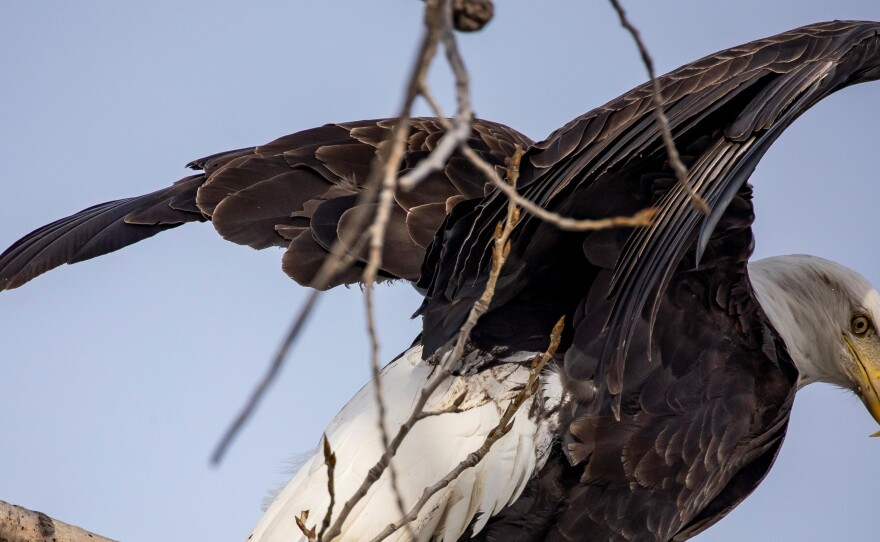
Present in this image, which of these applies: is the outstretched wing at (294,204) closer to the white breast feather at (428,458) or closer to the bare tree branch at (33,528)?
the white breast feather at (428,458)

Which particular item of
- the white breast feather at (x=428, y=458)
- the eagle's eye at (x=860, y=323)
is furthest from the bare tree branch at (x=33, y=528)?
the eagle's eye at (x=860, y=323)

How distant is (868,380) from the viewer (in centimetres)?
362

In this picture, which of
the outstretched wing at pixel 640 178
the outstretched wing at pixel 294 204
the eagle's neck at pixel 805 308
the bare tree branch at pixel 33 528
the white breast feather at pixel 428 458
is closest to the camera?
the bare tree branch at pixel 33 528

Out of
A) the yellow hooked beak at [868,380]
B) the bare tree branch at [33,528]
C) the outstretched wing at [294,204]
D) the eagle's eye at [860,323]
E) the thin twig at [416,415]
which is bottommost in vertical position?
the yellow hooked beak at [868,380]

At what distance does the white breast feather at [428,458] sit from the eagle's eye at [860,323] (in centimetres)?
131

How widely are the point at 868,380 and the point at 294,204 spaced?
192 cm

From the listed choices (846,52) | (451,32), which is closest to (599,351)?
(846,52)

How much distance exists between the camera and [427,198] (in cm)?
288

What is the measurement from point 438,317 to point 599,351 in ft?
1.28

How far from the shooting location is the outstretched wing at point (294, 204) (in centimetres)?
280

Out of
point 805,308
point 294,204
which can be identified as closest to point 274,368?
point 294,204

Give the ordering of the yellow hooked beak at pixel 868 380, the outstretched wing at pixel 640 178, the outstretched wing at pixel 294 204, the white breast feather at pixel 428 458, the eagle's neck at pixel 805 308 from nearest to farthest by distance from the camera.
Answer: the outstretched wing at pixel 640 178
the white breast feather at pixel 428 458
the outstretched wing at pixel 294 204
the eagle's neck at pixel 805 308
the yellow hooked beak at pixel 868 380

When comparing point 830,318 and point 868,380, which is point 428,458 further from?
point 868,380

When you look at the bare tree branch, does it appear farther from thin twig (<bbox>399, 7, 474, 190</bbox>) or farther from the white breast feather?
thin twig (<bbox>399, 7, 474, 190</bbox>)
